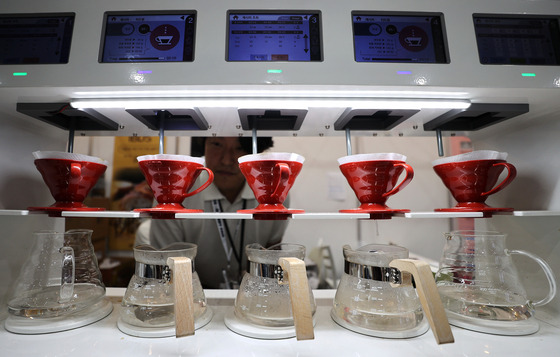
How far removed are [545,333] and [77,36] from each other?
1329 mm

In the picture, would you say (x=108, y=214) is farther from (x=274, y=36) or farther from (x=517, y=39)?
(x=517, y=39)

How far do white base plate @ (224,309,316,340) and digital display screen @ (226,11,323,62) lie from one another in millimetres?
636

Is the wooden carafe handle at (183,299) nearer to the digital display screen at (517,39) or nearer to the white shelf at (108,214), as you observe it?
the white shelf at (108,214)

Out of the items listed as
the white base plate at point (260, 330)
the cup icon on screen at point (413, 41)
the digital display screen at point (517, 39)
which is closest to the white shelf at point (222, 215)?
the white base plate at point (260, 330)

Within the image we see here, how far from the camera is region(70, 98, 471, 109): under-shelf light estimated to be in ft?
2.25

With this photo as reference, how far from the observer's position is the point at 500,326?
624 mm

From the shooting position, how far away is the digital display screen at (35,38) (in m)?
0.65

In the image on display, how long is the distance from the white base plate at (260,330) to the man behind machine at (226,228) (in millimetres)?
856

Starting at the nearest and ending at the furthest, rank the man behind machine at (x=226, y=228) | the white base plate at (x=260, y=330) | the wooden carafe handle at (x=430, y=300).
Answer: the wooden carafe handle at (x=430, y=300) → the white base plate at (x=260, y=330) → the man behind machine at (x=226, y=228)

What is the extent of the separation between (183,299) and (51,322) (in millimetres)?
402

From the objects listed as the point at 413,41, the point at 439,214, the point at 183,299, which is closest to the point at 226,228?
the point at 183,299

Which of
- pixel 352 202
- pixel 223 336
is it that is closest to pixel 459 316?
pixel 223 336

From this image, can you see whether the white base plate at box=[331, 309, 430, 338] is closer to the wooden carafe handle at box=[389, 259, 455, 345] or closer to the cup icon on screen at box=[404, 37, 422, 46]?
the wooden carafe handle at box=[389, 259, 455, 345]

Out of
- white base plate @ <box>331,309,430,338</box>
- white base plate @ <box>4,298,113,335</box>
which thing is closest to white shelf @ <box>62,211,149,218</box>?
white base plate @ <box>4,298,113,335</box>
